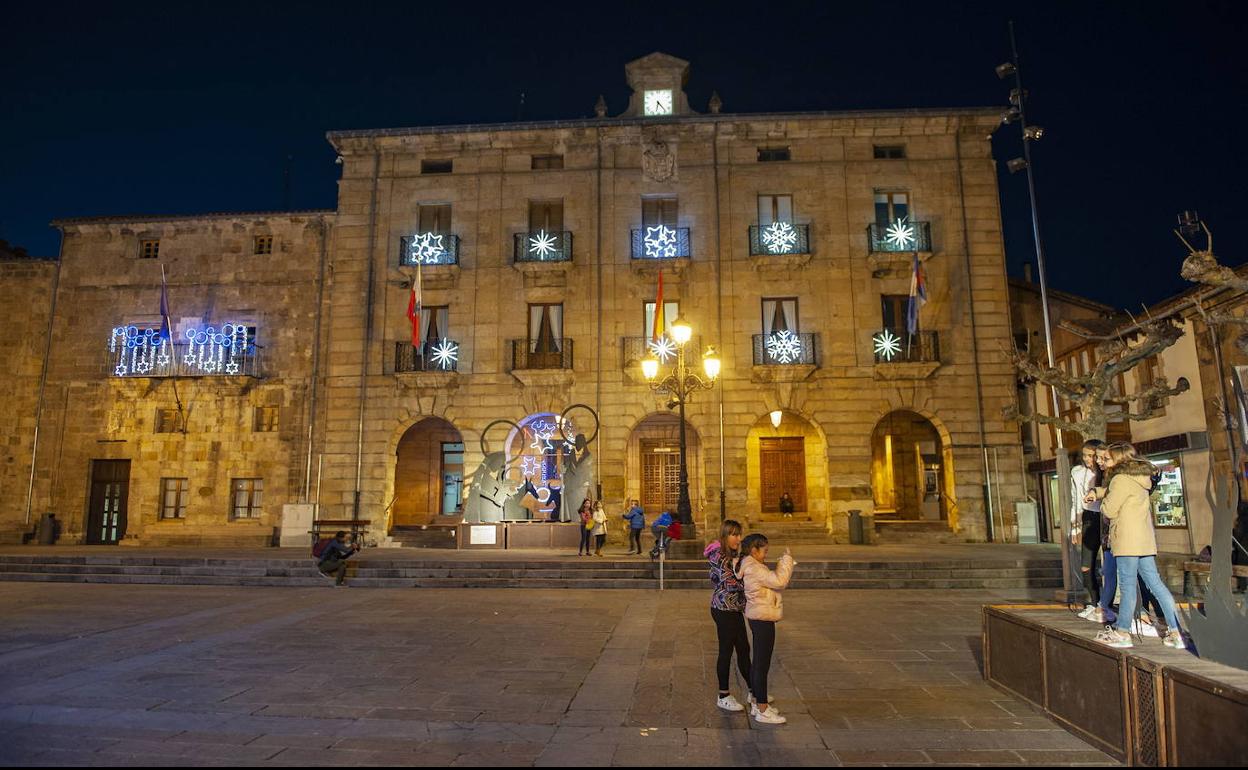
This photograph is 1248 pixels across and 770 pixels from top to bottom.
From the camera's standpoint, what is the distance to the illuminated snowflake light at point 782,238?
22.5 meters

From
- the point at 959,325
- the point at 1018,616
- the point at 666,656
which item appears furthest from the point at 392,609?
the point at 959,325

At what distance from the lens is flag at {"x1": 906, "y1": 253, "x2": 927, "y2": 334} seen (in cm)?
2081

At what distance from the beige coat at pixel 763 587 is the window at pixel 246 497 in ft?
71.9

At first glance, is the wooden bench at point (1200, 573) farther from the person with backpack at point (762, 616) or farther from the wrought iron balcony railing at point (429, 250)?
the wrought iron balcony railing at point (429, 250)

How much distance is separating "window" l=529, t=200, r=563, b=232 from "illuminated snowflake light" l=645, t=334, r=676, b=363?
5.42 m

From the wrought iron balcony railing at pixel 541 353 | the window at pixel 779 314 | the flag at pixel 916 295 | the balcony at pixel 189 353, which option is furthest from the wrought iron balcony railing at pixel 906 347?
the balcony at pixel 189 353

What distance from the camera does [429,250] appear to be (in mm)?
23500

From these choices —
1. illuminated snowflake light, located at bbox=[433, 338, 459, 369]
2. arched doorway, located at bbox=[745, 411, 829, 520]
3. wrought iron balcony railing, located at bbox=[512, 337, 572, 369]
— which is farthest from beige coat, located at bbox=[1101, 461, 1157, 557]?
illuminated snowflake light, located at bbox=[433, 338, 459, 369]

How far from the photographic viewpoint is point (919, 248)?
22484 millimetres

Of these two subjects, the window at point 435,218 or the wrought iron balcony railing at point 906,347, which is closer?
the wrought iron balcony railing at point 906,347

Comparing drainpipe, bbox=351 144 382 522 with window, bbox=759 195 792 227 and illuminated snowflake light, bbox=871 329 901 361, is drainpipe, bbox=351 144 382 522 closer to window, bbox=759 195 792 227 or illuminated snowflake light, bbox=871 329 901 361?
window, bbox=759 195 792 227

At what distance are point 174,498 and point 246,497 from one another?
2478 mm

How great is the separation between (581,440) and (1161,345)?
554 inches

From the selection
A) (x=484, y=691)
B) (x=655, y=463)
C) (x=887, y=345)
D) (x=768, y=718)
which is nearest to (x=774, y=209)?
(x=887, y=345)
